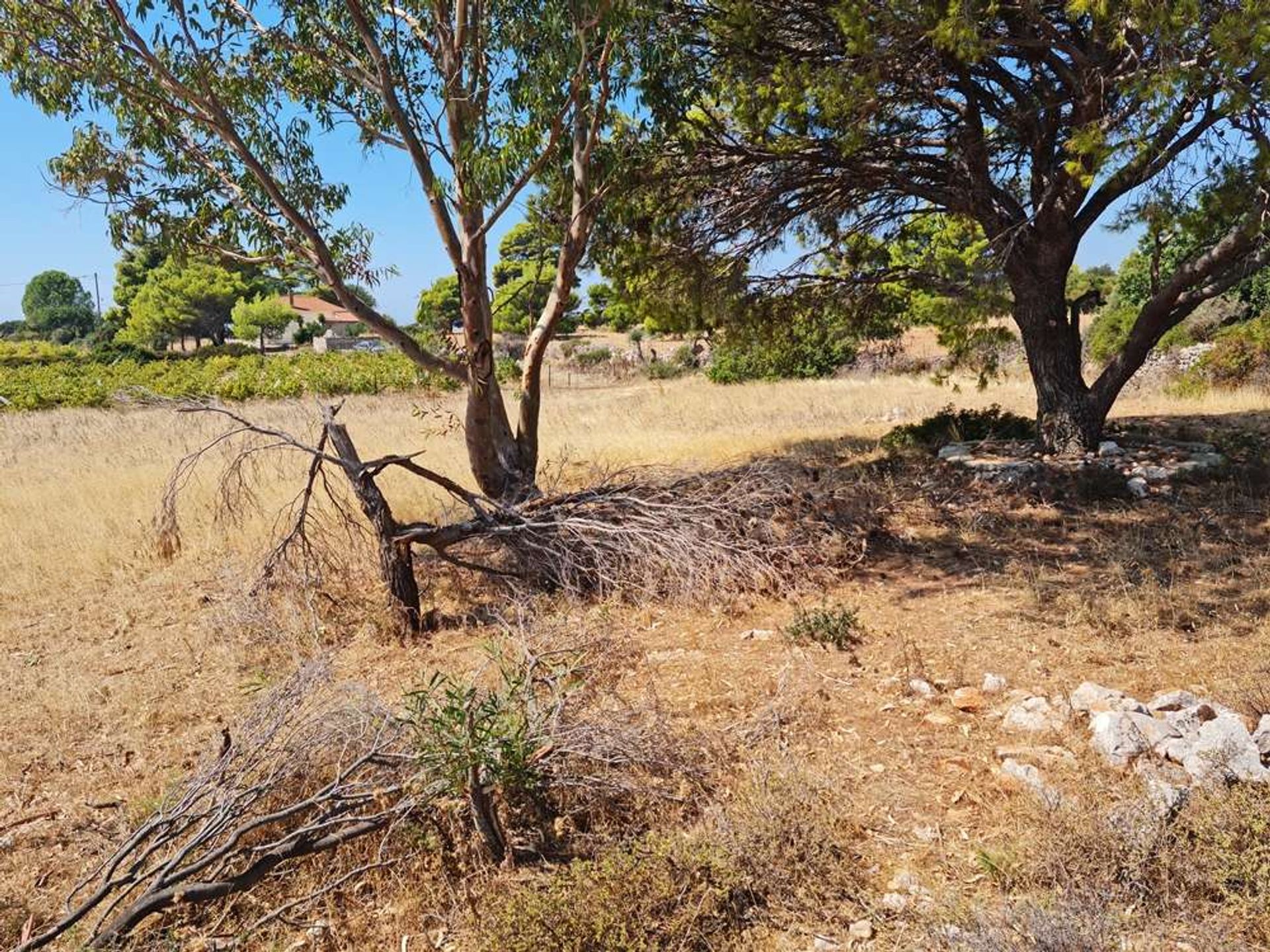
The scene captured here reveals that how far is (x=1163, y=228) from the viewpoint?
7.05m

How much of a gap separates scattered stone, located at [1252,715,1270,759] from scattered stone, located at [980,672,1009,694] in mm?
1063

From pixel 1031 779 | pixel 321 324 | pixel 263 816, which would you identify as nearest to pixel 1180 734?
pixel 1031 779

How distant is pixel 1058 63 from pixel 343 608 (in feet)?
24.2

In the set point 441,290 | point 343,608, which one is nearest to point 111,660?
point 343,608

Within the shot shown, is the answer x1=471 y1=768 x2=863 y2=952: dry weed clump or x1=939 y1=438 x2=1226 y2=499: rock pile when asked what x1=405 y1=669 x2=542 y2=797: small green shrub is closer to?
x1=471 y1=768 x2=863 y2=952: dry weed clump

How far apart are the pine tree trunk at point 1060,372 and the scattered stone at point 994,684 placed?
17.8 ft

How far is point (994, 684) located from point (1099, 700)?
493 mm

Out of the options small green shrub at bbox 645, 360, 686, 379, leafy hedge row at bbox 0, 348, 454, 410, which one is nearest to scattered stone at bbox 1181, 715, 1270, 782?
leafy hedge row at bbox 0, 348, 454, 410

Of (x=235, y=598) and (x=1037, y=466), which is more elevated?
(x=1037, y=466)

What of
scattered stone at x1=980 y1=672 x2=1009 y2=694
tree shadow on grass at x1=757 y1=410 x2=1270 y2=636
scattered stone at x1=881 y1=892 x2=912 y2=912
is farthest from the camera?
tree shadow on grass at x1=757 y1=410 x2=1270 y2=636

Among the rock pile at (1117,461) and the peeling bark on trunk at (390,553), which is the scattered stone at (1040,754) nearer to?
the peeling bark on trunk at (390,553)

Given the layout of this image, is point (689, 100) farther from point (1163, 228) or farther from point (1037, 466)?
point (1037, 466)

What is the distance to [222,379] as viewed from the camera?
27.4 meters

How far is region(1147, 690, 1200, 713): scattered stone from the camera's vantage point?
11.5 feet
